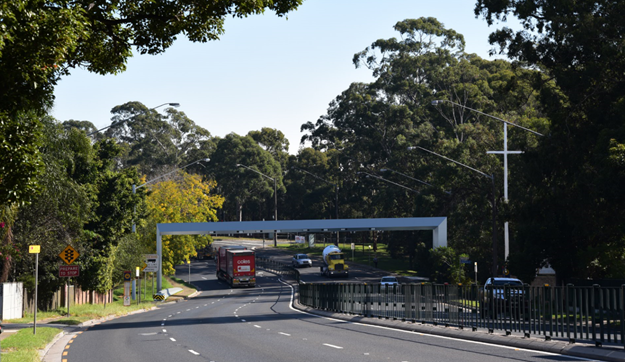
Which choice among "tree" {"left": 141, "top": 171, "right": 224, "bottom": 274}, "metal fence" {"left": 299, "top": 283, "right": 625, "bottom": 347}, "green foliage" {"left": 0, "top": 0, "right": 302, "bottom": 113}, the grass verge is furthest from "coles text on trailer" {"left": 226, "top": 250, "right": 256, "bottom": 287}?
"green foliage" {"left": 0, "top": 0, "right": 302, "bottom": 113}

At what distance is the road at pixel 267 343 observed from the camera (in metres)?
16.7

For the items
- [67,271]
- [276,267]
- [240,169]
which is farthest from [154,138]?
[67,271]

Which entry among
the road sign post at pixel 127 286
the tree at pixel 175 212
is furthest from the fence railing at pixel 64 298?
the tree at pixel 175 212

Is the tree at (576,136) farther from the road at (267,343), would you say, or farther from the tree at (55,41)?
the tree at (55,41)

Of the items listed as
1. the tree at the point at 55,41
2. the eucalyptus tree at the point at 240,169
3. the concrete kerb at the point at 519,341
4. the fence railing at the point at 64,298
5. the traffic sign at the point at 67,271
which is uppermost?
the eucalyptus tree at the point at 240,169

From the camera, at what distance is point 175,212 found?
234ft

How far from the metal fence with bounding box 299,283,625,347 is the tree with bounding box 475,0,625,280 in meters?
10.3

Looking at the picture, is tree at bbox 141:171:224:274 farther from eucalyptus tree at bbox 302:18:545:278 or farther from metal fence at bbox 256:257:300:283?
eucalyptus tree at bbox 302:18:545:278

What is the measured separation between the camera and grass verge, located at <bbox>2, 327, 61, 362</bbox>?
1667 cm

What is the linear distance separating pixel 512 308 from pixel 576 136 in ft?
58.9

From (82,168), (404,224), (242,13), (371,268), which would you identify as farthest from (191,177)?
(242,13)

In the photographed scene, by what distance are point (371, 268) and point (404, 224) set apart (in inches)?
992

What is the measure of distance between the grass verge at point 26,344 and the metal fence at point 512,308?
12.6m

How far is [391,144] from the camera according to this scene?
293ft
